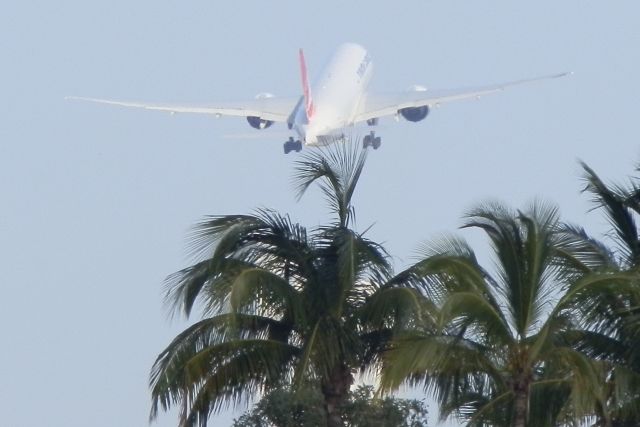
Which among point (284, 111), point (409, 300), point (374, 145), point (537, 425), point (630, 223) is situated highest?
point (284, 111)

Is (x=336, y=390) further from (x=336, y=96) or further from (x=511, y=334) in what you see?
(x=336, y=96)

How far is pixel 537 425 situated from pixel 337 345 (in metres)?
2.84

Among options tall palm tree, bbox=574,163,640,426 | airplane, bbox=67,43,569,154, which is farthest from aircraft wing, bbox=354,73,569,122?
tall palm tree, bbox=574,163,640,426

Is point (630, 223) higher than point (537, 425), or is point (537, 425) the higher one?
point (630, 223)

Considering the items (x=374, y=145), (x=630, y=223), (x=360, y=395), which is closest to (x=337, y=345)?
(x=360, y=395)

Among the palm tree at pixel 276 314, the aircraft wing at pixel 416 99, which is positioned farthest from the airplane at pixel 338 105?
the palm tree at pixel 276 314

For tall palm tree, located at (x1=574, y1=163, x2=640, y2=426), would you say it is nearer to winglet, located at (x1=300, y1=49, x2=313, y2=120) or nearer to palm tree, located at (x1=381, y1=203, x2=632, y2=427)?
palm tree, located at (x1=381, y1=203, x2=632, y2=427)

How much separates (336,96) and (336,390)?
76.5 m

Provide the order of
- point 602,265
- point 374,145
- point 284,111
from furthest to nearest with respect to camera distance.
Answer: point 284,111 → point 374,145 → point 602,265

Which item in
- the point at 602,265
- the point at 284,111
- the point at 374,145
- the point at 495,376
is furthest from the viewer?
the point at 284,111

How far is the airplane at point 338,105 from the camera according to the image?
304 ft

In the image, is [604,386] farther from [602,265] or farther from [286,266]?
[286,266]

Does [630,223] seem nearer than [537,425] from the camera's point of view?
No

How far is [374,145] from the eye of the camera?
293 feet
